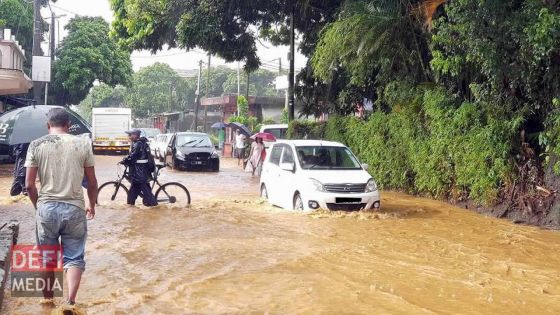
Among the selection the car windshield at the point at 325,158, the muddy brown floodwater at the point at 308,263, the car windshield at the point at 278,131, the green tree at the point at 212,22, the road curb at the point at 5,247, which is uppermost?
the green tree at the point at 212,22

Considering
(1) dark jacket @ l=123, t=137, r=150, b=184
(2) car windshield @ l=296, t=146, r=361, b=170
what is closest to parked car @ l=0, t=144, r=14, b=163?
(1) dark jacket @ l=123, t=137, r=150, b=184

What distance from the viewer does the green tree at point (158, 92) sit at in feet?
247

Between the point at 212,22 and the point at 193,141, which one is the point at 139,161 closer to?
the point at 212,22

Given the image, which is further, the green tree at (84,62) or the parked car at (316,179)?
the green tree at (84,62)

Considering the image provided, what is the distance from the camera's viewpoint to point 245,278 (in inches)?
273

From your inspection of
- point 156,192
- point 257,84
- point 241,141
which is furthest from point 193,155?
point 257,84

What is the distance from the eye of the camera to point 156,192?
39.9 ft

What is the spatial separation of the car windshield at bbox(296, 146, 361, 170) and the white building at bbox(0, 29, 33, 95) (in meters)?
15.2

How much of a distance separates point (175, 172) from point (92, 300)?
58.8 feet

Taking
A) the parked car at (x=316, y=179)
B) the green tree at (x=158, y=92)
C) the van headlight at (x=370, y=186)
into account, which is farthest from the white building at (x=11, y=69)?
the green tree at (x=158, y=92)

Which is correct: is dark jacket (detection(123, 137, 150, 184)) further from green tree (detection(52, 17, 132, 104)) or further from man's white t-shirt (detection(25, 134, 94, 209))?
green tree (detection(52, 17, 132, 104))

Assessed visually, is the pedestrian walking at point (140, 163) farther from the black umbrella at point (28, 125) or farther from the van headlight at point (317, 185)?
the van headlight at point (317, 185)

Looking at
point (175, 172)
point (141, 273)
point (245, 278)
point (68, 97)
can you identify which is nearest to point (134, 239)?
point (141, 273)

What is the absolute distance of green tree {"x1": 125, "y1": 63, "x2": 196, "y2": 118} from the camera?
75438 mm
